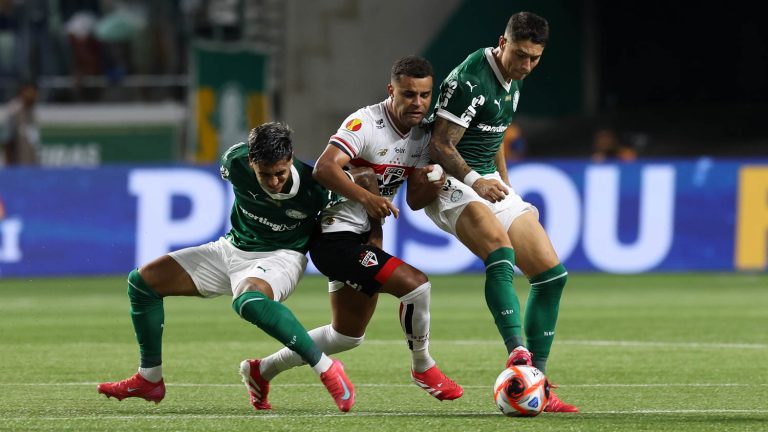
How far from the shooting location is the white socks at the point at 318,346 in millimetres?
7629

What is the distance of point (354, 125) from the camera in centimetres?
755

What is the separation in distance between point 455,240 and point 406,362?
6.99 metres

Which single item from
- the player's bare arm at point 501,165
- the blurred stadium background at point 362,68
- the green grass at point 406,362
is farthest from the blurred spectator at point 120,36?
the player's bare arm at point 501,165

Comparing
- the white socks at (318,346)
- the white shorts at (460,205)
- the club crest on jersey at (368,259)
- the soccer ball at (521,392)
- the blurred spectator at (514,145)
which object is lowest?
the blurred spectator at (514,145)

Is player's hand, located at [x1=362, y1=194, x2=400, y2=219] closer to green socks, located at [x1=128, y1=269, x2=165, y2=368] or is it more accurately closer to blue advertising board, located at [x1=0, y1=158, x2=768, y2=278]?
green socks, located at [x1=128, y1=269, x2=165, y2=368]

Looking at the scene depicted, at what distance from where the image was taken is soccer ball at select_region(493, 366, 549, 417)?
699 centimetres

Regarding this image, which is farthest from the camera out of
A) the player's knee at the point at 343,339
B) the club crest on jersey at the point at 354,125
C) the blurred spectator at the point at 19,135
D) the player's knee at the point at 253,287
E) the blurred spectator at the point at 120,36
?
the blurred spectator at the point at 120,36

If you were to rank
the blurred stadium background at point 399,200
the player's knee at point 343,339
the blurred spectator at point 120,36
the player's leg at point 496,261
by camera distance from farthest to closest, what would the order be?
the blurred spectator at point 120,36
the blurred stadium background at point 399,200
the player's knee at point 343,339
the player's leg at point 496,261

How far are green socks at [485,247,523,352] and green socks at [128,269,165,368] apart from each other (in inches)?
66.0

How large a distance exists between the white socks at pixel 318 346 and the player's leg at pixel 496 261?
81 centimetres

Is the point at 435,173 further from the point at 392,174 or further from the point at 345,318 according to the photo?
the point at 345,318

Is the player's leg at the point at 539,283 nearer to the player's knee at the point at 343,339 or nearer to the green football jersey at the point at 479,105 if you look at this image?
the green football jersey at the point at 479,105

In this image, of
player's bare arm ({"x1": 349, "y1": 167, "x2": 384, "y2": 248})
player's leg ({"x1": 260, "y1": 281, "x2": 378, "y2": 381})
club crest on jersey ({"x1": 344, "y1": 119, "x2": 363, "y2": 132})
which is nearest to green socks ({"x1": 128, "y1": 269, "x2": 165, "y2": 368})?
player's leg ({"x1": 260, "y1": 281, "x2": 378, "y2": 381})

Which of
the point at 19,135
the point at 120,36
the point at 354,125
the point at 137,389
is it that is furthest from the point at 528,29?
the point at 120,36
